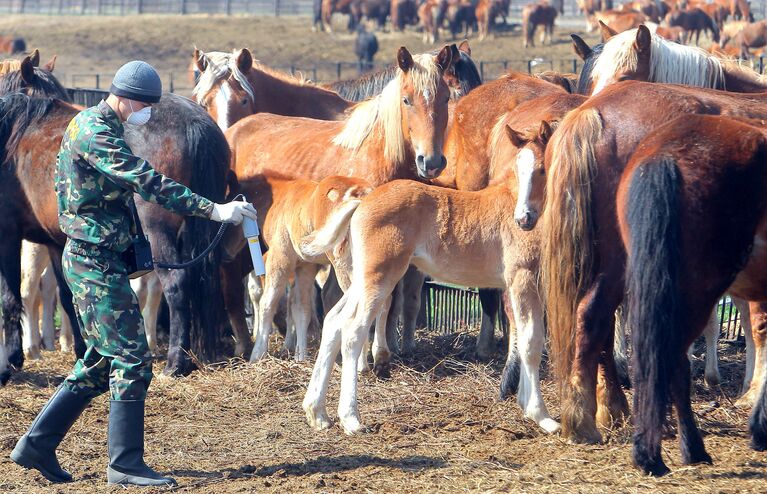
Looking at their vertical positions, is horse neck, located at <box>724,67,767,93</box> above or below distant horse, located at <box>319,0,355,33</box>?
above

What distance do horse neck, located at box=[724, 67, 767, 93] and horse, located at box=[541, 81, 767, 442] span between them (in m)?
2.30

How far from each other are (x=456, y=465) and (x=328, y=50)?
38.0 m

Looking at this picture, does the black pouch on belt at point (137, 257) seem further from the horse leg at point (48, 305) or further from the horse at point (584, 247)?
the horse leg at point (48, 305)

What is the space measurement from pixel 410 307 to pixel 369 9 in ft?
132

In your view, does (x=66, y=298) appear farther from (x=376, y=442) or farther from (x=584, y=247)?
(x=584, y=247)

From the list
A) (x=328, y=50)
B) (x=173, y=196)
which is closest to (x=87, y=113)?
(x=173, y=196)

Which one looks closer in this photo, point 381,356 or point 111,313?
point 111,313

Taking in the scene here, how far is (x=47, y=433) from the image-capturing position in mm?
5285

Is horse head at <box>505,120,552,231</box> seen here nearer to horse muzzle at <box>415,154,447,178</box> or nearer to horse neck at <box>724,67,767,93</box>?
horse muzzle at <box>415,154,447,178</box>

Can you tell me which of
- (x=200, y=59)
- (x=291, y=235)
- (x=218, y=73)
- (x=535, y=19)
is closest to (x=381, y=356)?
(x=291, y=235)

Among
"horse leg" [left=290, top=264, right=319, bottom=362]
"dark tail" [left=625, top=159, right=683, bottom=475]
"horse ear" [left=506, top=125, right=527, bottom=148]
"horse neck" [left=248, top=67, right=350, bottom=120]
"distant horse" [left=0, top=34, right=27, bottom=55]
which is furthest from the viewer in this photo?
"distant horse" [left=0, top=34, right=27, bottom=55]

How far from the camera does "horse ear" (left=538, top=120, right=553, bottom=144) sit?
6473mm

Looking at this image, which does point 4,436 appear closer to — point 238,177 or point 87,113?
point 87,113

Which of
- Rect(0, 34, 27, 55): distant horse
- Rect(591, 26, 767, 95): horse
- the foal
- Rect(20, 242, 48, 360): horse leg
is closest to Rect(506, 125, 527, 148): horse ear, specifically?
the foal
